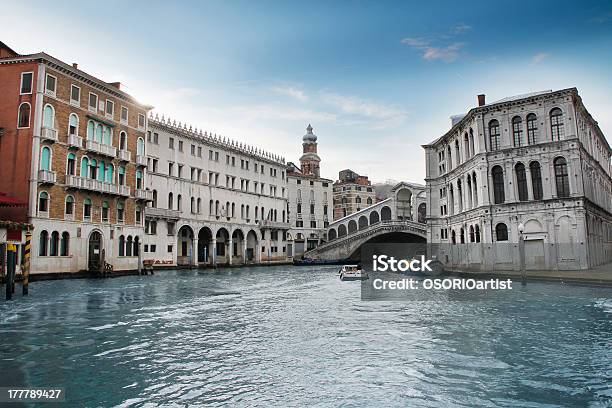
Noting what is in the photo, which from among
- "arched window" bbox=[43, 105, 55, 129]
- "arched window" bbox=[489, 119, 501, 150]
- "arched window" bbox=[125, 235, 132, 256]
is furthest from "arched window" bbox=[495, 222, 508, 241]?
"arched window" bbox=[43, 105, 55, 129]

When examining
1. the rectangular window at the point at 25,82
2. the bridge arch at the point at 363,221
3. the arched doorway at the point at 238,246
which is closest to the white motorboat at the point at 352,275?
the rectangular window at the point at 25,82

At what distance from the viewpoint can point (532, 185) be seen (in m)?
30.4

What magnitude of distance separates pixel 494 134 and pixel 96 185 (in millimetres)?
28597

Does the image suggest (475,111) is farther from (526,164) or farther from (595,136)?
(595,136)

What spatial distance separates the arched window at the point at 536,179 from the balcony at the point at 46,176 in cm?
3124

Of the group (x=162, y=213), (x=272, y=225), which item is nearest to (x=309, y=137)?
(x=272, y=225)

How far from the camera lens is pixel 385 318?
13.7 metres

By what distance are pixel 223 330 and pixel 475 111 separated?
88.0 feet

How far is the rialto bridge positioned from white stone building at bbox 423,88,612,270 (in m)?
18.9

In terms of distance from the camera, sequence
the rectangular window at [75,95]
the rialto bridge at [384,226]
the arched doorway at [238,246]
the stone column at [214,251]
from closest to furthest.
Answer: the rectangular window at [75,95] < the stone column at [214,251] < the rialto bridge at [384,226] < the arched doorway at [238,246]

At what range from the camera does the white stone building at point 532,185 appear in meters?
28.7

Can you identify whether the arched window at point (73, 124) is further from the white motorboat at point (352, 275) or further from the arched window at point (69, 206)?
the white motorboat at point (352, 275)

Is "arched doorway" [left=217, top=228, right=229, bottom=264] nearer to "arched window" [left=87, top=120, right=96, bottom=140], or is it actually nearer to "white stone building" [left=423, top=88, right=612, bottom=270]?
"arched window" [left=87, top=120, right=96, bottom=140]

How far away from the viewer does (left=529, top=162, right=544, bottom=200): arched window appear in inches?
1192
